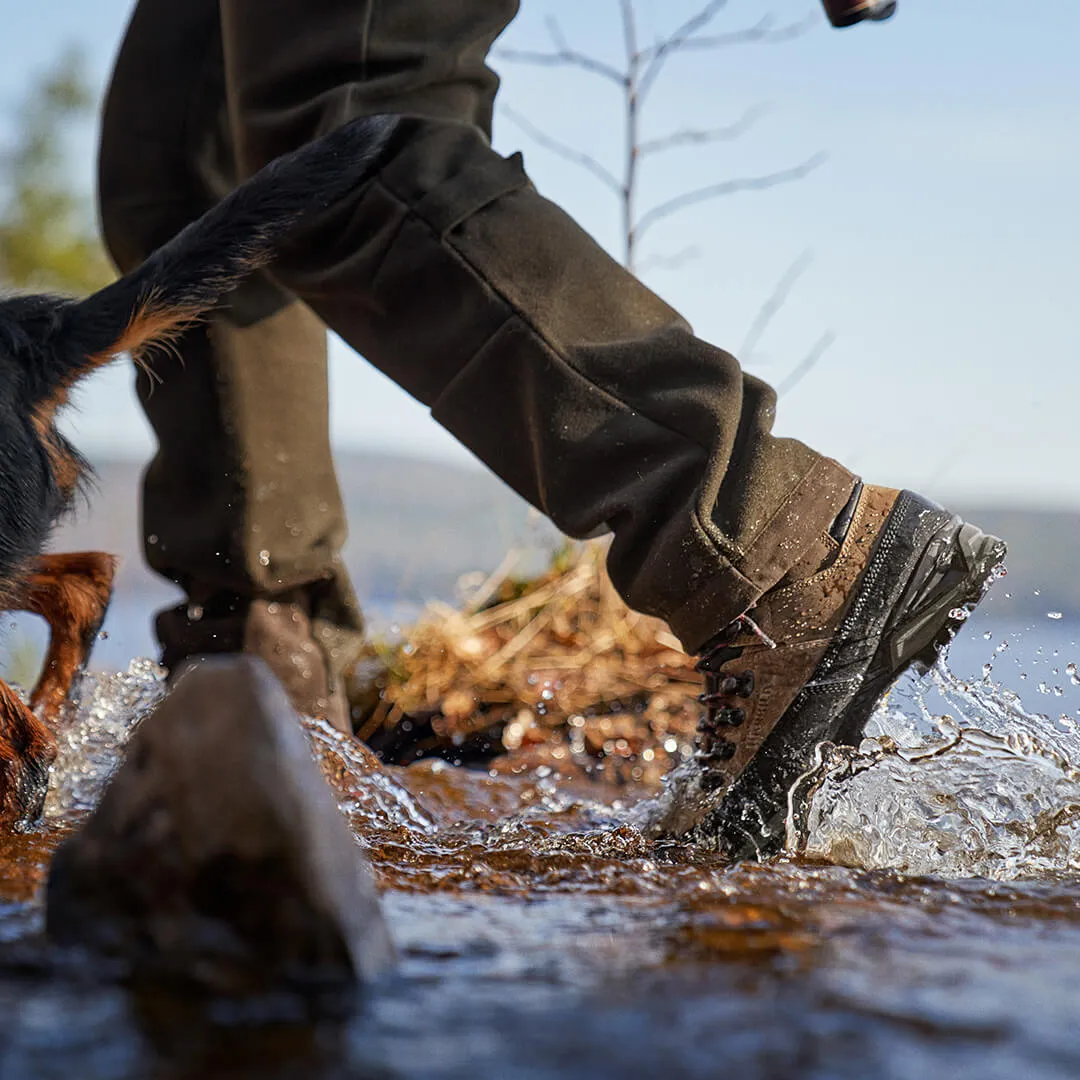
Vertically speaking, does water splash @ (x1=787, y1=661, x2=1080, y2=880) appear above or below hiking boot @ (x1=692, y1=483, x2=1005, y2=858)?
below

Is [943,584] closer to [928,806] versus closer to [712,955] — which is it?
[928,806]

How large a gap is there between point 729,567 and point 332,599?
146 cm

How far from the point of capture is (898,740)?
1805mm

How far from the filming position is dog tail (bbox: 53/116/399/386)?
66.9 inches

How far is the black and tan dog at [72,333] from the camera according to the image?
1.74 m

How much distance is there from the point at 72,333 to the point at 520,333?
0.74 meters

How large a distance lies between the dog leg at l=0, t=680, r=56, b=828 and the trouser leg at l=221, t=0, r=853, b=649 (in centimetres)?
85

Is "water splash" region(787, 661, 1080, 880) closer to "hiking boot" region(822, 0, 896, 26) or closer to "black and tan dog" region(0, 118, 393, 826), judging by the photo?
"hiking boot" region(822, 0, 896, 26)

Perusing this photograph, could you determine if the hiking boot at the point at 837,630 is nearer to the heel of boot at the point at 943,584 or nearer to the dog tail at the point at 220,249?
the heel of boot at the point at 943,584

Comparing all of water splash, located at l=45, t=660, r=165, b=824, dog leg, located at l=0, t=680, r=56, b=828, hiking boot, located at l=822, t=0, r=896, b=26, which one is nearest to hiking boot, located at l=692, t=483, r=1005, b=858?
hiking boot, located at l=822, t=0, r=896, b=26

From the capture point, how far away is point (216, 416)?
2.66m

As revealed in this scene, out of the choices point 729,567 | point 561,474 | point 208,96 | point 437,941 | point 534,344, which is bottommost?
point 437,941

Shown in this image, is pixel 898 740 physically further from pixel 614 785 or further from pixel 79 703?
pixel 79 703

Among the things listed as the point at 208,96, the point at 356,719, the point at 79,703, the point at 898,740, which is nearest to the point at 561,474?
the point at 898,740
